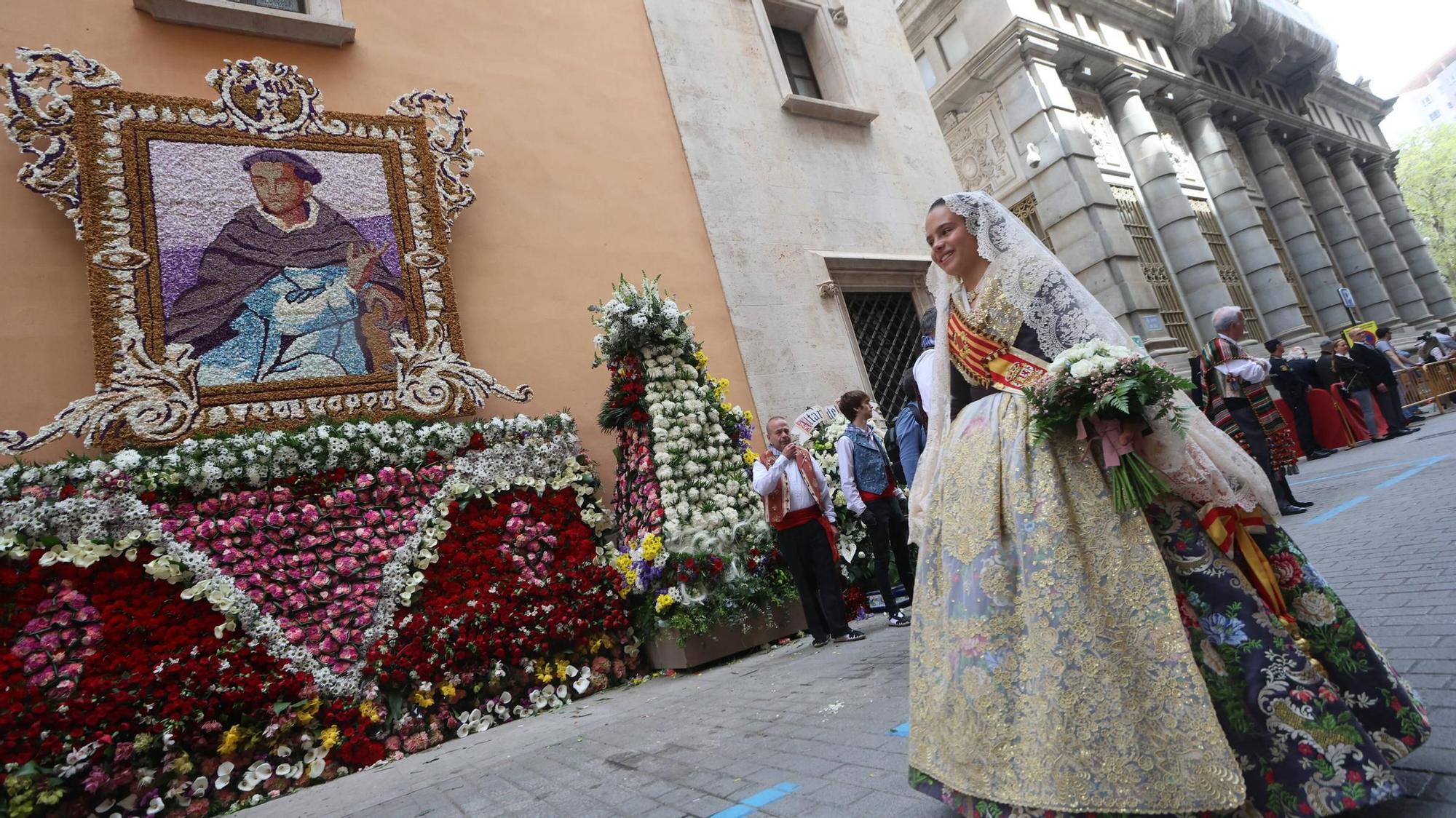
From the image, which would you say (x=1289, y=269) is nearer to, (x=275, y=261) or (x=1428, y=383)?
(x=1428, y=383)

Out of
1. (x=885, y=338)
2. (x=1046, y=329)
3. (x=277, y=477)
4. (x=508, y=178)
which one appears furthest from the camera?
(x=885, y=338)

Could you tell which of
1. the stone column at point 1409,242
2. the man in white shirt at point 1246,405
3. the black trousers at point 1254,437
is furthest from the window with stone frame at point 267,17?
the stone column at point 1409,242

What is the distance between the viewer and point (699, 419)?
6270 millimetres

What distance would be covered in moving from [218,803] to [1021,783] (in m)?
4.70

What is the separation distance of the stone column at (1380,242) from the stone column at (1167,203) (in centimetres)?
1224

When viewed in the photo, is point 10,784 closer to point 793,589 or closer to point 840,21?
point 793,589

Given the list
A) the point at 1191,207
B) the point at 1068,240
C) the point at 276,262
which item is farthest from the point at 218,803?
the point at 1191,207

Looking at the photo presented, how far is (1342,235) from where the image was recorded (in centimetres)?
2430

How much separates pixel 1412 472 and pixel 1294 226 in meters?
19.8

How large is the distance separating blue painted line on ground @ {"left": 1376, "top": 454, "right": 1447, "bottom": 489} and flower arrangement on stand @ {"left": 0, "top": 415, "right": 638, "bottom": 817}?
686cm

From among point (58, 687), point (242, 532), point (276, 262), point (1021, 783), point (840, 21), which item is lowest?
point (1021, 783)

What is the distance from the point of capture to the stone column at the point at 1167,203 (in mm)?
16969

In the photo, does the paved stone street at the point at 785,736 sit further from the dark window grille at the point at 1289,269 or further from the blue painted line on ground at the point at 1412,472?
the dark window grille at the point at 1289,269

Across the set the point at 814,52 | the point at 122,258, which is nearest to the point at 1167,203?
the point at 814,52
